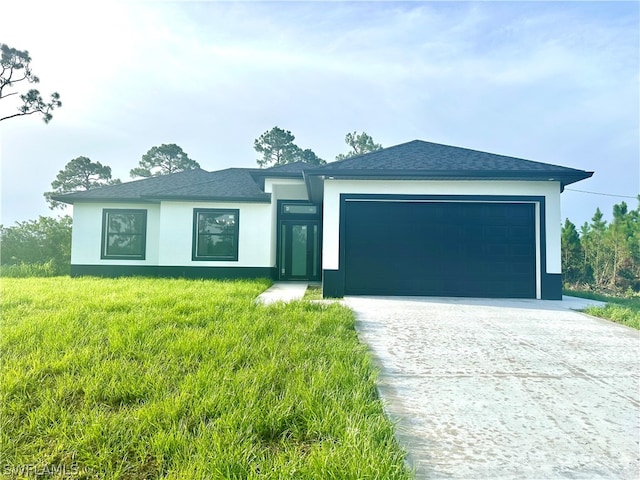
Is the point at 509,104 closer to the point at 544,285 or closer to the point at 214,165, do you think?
the point at 544,285

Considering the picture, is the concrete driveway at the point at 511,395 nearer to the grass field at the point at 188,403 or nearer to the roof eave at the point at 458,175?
the grass field at the point at 188,403

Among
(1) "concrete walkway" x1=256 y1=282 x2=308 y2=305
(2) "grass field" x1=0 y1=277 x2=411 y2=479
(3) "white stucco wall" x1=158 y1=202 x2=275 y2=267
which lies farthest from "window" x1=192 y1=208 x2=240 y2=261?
(2) "grass field" x1=0 y1=277 x2=411 y2=479

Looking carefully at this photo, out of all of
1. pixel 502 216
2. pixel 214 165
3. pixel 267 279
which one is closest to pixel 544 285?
pixel 502 216

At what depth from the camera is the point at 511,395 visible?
7.86 feet

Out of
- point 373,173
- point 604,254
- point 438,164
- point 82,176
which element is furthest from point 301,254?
point 82,176

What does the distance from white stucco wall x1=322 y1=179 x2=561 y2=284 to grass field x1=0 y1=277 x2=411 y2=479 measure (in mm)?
3711

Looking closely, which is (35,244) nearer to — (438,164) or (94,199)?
(94,199)

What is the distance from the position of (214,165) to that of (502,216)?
89.8 ft

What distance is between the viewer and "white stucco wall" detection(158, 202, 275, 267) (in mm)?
9977

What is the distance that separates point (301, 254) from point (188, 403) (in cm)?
882

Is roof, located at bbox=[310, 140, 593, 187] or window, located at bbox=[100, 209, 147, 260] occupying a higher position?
roof, located at bbox=[310, 140, 593, 187]

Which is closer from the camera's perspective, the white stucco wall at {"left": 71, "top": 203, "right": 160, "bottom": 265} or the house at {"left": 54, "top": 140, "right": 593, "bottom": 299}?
the house at {"left": 54, "top": 140, "right": 593, "bottom": 299}

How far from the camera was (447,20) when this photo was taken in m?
7.27

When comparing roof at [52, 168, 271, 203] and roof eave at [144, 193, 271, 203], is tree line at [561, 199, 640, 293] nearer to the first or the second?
roof eave at [144, 193, 271, 203]
